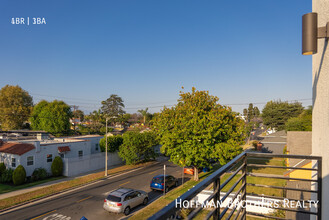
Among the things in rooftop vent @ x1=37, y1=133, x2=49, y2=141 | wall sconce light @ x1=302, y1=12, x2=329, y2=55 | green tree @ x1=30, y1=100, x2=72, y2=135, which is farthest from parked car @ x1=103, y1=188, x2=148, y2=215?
green tree @ x1=30, y1=100, x2=72, y2=135

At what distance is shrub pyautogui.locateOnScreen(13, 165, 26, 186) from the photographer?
20.9 m

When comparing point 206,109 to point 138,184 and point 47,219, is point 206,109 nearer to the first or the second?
point 138,184

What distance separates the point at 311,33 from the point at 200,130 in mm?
17323

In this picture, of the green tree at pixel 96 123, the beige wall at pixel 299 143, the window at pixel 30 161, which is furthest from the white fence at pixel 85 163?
the green tree at pixel 96 123

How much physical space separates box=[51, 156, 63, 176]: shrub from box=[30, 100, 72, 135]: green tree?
26245 millimetres

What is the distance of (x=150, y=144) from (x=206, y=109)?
1278 centimetres

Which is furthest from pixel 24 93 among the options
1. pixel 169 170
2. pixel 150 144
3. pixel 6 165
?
pixel 169 170

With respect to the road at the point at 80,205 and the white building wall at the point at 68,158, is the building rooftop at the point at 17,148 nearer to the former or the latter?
the white building wall at the point at 68,158

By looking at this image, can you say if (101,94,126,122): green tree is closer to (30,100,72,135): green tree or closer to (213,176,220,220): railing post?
(30,100,72,135): green tree

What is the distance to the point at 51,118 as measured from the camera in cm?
4822

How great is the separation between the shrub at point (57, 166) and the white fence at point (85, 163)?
463mm

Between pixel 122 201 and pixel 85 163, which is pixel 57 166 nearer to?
pixel 85 163

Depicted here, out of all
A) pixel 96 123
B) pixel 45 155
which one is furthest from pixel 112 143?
pixel 96 123

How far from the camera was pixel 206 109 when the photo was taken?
21766 millimetres
